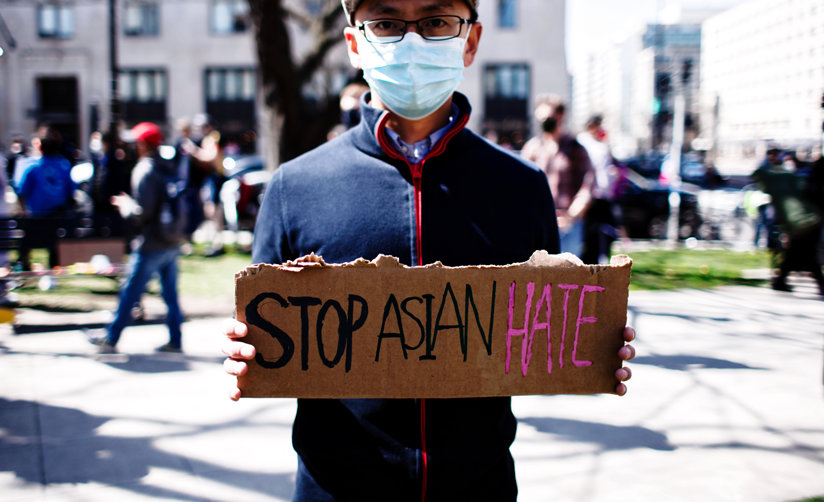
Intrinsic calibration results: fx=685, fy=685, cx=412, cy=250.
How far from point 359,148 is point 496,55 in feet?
117

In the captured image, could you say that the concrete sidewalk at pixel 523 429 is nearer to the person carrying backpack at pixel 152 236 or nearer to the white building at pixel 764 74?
the person carrying backpack at pixel 152 236

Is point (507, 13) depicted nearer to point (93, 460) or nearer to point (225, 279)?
point (225, 279)

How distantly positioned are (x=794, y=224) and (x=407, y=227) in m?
8.59

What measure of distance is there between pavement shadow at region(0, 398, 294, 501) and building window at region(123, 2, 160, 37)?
36.8 m

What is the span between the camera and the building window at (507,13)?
35.2 metres

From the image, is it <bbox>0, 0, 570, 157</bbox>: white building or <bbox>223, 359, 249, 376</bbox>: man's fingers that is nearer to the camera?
<bbox>223, 359, 249, 376</bbox>: man's fingers

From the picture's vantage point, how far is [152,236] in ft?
20.5

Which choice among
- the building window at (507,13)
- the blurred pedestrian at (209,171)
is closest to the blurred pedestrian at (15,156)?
the blurred pedestrian at (209,171)

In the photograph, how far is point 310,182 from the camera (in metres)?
1.80

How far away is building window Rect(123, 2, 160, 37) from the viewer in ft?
122

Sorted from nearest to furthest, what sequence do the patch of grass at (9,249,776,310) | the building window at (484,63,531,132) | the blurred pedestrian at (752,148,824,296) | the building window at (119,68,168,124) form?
the patch of grass at (9,249,776,310), the blurred pedestrian at (752,148,824,296), the building window at (484,63,531,132), the building window at (119,68,168,124)

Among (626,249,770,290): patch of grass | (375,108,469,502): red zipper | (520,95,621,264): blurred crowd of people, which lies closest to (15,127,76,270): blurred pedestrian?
(520,95,621,264): blurred crowd of people

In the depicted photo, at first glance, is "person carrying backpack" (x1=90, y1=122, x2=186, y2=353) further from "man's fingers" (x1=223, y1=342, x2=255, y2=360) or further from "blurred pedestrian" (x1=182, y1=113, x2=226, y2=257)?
"man's fingers" (x1=223, y1=342, x2=255, y2=360)

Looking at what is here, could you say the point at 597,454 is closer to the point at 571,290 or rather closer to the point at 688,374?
the point at 688,374
